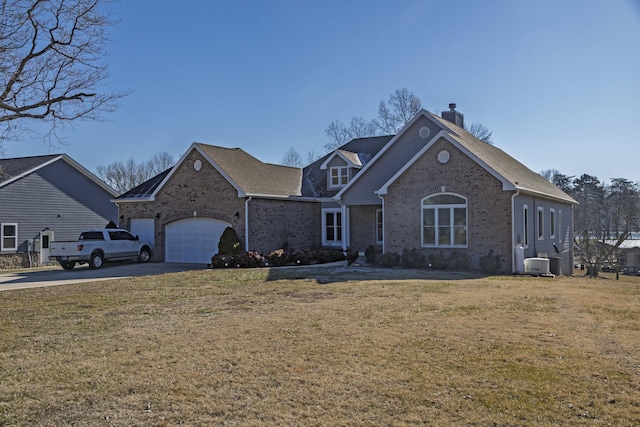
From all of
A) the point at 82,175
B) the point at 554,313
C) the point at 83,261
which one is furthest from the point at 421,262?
the point at 82,175

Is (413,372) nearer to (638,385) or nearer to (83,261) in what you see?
(638,385)

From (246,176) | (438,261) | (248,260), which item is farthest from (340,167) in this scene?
(438,261)

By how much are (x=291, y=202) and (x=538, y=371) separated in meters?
21.3

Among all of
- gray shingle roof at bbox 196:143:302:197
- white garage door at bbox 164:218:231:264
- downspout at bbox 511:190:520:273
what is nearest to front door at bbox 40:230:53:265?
white garage door at bbox 164:218:231:264

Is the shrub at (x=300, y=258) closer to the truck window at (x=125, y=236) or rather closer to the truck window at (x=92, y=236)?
the truck window at (x=125, y=236)

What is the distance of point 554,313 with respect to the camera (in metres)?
10.7

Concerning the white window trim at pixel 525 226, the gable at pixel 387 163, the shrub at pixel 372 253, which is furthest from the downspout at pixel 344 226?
the white window trim at pixel 525 226

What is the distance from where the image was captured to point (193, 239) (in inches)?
1061

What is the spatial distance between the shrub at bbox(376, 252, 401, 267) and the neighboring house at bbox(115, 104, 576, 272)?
0.29 metres

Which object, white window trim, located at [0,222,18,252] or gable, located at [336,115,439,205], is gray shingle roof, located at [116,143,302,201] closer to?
gable, located at [336,115,439,205]

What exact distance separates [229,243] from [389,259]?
711cm

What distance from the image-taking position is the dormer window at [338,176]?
28.8 metres

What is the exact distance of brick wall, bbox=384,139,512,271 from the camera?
1994 centimetres

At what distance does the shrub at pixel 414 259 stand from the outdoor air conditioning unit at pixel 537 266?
148 inches
